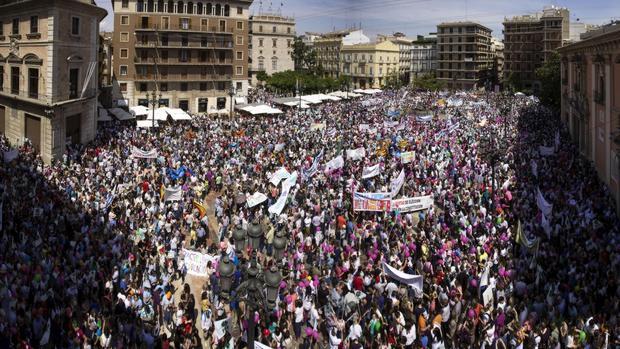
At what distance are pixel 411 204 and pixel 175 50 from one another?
157 feet

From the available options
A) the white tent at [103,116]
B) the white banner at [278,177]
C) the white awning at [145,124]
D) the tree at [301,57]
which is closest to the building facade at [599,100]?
the white banner at [278,177]

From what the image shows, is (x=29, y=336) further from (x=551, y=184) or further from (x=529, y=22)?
(x=529, y=22)

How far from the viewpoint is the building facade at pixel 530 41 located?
4129 inches

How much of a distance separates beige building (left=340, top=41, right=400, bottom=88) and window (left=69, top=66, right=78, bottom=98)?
98.5 metres

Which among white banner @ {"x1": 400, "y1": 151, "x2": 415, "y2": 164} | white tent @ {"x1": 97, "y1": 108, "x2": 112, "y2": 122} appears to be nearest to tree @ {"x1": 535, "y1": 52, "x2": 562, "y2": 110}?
white banner @ {"x1": 400, "y1": 151, "x2": 415, "y2": 164}

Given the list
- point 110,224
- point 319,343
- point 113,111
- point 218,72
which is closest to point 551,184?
point 319,343

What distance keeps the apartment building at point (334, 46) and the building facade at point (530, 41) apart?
39.9 m

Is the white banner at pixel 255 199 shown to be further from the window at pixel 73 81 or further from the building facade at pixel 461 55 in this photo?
the building facade at pixel 461 55

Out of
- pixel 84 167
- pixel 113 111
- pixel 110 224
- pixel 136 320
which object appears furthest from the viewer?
pixel 113 111

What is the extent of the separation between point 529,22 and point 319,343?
110 m

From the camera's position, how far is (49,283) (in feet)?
49.9

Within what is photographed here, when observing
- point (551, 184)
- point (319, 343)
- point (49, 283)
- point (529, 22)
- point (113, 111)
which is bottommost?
point (319, 343)

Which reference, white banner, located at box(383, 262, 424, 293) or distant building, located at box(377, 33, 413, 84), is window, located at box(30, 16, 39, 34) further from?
distant building, located at box(377, 33, 413, 84)

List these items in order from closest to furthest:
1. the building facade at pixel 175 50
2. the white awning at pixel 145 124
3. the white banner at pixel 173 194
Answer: the white banner at pixel 173 194
the white awning at pixel 145 124
the building facade at pixel 175 50
